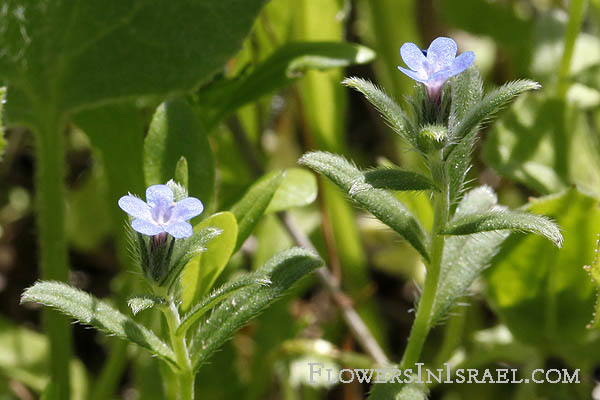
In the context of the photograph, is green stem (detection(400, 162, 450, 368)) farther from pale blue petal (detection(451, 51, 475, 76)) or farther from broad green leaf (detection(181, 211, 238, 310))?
broad green leaf (detection(181, 211, 238, 310))

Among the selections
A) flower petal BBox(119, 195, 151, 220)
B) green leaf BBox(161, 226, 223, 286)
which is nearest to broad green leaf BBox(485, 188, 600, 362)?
green leaf BBox(161, 226, 223, 286)

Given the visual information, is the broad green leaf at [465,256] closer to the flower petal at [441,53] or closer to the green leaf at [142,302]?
the flower petal at [441,53]

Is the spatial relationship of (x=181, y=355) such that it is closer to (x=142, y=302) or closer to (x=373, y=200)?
(x=142, y=302)

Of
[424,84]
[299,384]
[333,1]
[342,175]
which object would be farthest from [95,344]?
[424,84]

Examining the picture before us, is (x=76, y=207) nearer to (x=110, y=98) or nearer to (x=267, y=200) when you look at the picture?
(x=110, y=98)

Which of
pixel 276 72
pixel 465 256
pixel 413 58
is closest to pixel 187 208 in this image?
pixel 413 58

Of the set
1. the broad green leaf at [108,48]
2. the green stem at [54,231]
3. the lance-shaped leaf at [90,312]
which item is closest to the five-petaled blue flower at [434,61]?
the lance-shaped leaf at [90,312]
